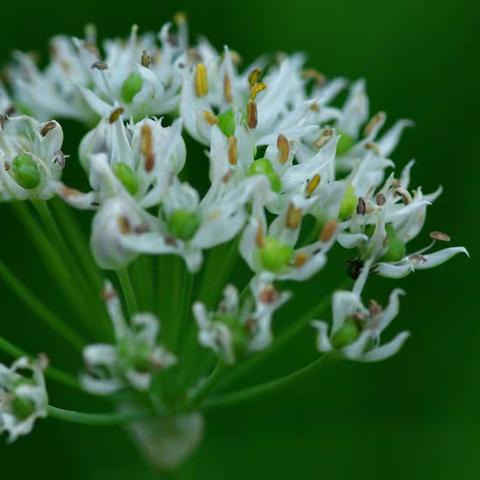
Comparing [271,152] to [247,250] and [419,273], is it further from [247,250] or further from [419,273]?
[419,273]

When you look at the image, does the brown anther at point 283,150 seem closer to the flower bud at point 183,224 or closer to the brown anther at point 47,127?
the flower bud at point 183,224

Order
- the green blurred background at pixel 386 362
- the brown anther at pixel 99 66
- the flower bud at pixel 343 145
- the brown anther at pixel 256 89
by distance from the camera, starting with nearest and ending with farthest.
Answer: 1. the brown anther at pixel 256 89
2. the brown anther at pixel 99 66
3. the flower bud at pixel 343 145
4. the green blurred background at pixel 386 362

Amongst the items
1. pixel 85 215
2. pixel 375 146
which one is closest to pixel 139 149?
pixel 375 146

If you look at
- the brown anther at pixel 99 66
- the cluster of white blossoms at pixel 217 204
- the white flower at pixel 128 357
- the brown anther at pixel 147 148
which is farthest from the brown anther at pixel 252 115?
the white flower at pixel 128 357

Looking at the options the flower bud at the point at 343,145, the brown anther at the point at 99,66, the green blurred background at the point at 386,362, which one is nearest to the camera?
the brown anther at the point at 99,66

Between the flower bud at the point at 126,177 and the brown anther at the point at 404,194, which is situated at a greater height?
the flower bud at the point at 126,177

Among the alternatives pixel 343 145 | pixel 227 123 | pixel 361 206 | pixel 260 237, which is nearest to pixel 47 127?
pixel 227 123

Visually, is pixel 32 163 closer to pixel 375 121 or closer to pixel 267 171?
pixel 267 171
